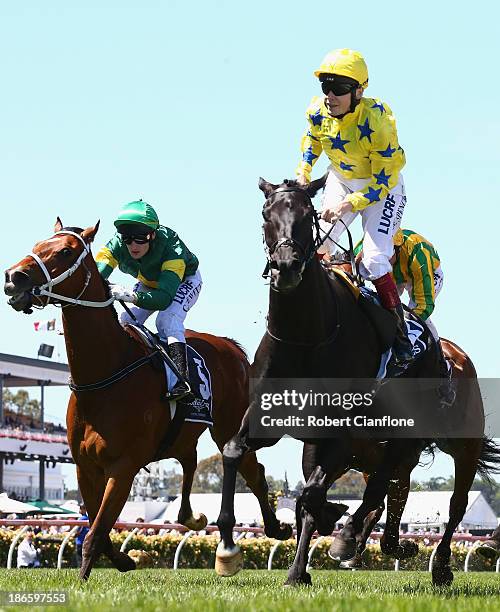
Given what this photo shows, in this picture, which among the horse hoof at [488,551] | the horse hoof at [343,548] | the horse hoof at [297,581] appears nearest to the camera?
the horse hoof at [297,581]

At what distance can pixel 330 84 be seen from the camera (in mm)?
7430

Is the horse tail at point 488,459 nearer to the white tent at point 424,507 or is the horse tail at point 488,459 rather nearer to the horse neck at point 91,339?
the horse neck at point 91,339

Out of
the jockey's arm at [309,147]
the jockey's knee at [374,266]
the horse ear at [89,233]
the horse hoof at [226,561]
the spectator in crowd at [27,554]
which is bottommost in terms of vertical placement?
the spectator in crowd at [27,554]

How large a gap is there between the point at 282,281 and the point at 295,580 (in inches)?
70.3

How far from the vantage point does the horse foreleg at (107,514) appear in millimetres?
7215

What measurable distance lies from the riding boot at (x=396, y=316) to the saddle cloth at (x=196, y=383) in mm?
1645

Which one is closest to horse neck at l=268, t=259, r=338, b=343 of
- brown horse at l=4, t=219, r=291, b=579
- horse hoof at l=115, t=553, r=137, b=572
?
brown horse at l=4, t=219, r=291, b=579

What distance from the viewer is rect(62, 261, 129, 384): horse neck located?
7.70 meters

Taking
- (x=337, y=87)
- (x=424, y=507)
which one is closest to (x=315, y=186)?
(x=337, y=87)

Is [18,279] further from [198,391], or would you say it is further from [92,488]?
[198,391]

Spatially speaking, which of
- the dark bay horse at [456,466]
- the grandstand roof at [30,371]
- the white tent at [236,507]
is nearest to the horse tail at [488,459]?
the dark bay horse at [456,466]

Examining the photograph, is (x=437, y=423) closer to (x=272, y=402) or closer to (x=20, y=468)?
(x=272, y=402)

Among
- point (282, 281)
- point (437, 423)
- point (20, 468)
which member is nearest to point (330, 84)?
point (282, 281)

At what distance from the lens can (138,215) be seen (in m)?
8.36
